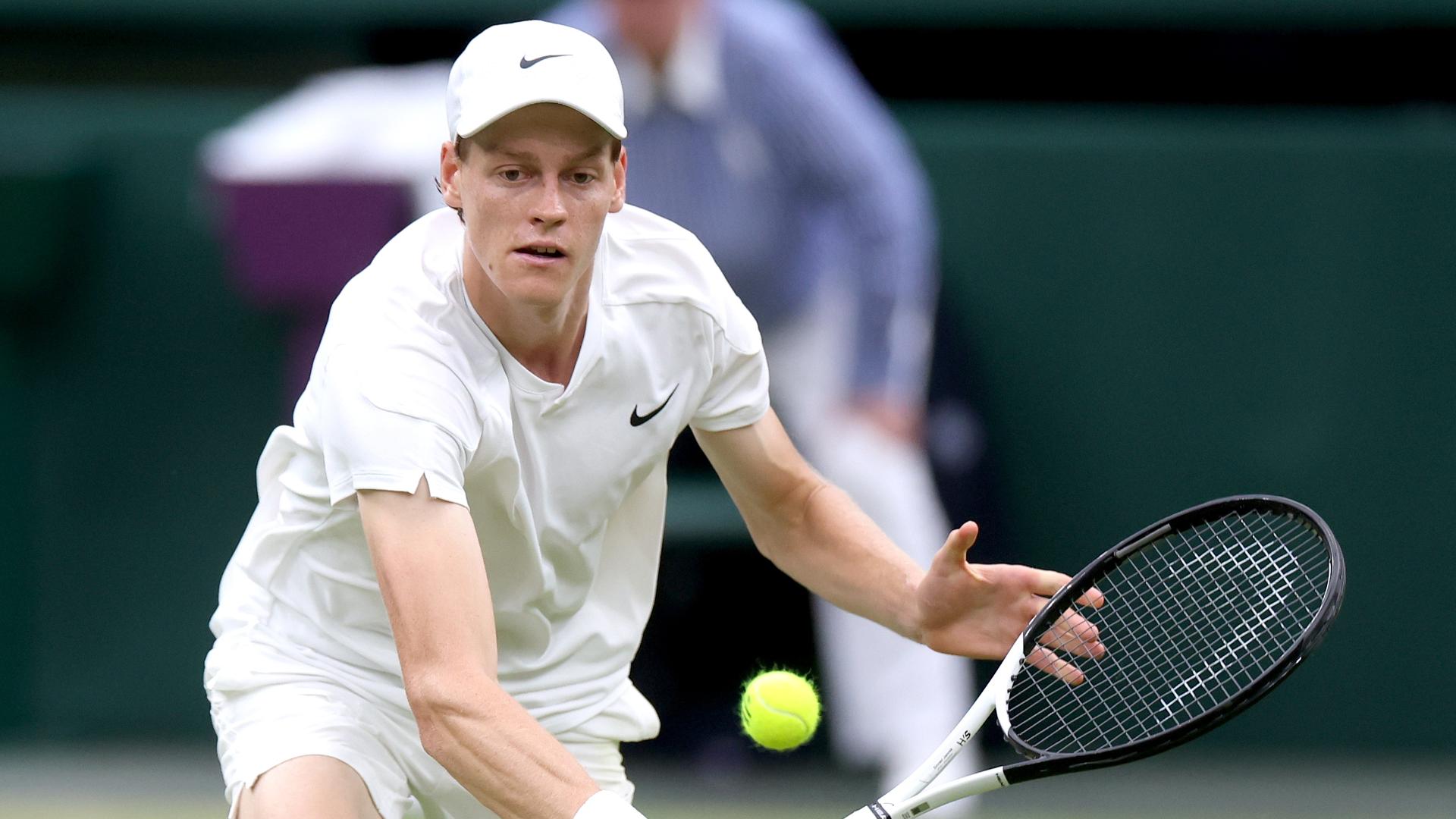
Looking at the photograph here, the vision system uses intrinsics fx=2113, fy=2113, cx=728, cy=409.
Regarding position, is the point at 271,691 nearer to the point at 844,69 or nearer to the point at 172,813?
the point at 172,813

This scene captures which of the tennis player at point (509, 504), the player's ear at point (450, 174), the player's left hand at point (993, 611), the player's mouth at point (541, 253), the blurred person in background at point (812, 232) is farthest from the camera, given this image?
the blurred person in background at point (812, 232)

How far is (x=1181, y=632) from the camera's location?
3.67 meters

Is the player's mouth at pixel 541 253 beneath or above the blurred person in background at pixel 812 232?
beneath

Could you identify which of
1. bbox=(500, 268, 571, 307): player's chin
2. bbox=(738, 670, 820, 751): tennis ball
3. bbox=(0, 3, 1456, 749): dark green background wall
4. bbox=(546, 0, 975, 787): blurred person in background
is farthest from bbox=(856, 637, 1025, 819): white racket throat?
bbox=(0, 3, 1456, 749): dark green background wall

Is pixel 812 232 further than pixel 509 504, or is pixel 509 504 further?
pixel 812 232

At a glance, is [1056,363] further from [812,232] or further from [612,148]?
[612,148]

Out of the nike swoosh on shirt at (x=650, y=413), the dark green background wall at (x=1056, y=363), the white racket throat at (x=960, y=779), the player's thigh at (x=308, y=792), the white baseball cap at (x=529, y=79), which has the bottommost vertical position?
the player's thigh at (x=308, y=792)

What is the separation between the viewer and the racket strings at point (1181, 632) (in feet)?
10.9

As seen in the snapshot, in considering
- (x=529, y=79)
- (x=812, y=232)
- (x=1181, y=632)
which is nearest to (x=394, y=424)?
(x=529, y=79)

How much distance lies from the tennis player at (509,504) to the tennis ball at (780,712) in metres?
0.17

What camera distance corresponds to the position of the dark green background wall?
687 centimetres

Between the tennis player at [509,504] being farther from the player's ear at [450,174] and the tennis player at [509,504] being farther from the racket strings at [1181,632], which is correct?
the racket strings at [1181,632]

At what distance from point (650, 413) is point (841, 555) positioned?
42 cm

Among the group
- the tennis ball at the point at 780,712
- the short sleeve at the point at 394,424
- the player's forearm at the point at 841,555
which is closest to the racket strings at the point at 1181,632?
the player's forearm at the point at 841,555
